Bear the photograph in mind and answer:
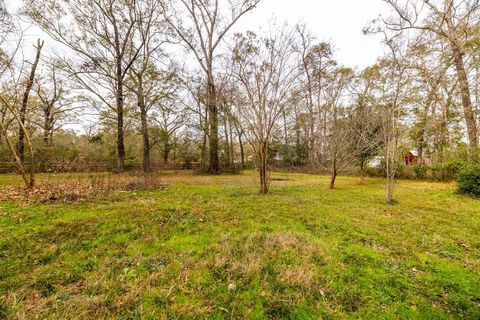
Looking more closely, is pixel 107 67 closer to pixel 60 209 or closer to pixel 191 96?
pixel 191 96

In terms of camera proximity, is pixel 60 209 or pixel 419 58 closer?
pixel 60 209

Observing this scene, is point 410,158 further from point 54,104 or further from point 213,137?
point 54,104

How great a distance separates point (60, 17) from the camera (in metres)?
11.4

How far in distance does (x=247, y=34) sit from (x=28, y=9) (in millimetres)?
12261

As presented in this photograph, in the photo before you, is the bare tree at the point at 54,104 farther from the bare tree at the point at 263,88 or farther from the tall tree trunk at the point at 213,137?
the bare tree at the point at 263,88

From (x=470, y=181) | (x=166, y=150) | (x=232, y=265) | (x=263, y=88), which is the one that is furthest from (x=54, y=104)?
(x=470, y=181)

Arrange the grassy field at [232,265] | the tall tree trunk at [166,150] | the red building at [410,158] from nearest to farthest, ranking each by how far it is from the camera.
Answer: the grassy field at [232,265] < the red building at [410,158] < the tall tree trunk at [166,150]

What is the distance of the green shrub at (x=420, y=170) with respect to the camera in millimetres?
12711

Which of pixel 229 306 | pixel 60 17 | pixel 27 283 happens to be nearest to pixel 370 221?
pixel 229 306

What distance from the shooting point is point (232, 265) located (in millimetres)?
2656

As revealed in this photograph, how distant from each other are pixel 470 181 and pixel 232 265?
10.6 meters

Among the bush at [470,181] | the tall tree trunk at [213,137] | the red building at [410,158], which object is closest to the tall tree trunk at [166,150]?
the tall tree trunk at [213,137]

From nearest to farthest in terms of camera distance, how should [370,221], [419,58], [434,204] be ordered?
[370,221] → [434,204] → [419,58]

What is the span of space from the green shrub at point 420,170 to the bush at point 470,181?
510 cm
